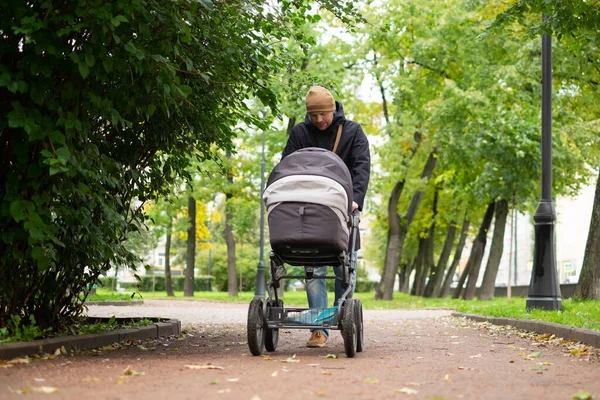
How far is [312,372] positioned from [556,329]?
512 cm

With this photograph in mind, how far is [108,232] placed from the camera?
8375 mm

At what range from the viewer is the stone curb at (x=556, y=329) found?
30.6 feet

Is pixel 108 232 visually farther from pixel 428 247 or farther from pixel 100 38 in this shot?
pixel 428 247

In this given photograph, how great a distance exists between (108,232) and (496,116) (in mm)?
18774

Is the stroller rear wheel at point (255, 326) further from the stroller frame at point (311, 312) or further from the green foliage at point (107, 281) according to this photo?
the green foliage at point (107, 281)

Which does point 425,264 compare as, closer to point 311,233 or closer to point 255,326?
point 255,326

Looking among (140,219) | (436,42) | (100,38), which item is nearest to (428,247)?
(436,42)

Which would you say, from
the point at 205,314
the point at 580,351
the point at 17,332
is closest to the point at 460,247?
the point at 205,314

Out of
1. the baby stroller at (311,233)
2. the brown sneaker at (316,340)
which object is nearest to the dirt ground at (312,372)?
the brown sneaker at (316,340)

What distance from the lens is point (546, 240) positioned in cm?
1380

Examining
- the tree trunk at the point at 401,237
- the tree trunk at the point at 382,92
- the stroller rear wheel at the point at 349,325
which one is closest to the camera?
the stroller rear wheel at the point at 349,325

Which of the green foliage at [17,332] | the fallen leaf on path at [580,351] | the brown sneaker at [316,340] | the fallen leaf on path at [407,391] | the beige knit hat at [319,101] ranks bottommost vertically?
the fallen leaf on path at [407,391]

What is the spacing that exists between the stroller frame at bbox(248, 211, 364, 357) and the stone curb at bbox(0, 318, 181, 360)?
63.2 inches

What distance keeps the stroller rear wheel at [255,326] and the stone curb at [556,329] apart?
3.43m
